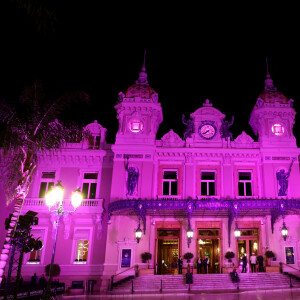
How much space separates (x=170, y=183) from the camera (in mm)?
28531

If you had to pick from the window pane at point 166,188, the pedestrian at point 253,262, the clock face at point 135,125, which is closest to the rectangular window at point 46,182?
the clock face at point 135,125

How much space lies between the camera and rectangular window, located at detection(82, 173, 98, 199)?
2869 centimetres

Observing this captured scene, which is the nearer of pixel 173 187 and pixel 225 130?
pixel 173 187

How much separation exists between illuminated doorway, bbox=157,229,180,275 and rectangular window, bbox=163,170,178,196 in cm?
316

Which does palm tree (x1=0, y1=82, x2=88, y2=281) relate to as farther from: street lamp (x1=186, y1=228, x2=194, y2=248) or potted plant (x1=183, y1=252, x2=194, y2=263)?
potted plant (x1=183, y1=252, x2=194, y2=263)

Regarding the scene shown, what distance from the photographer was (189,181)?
28.0 meters

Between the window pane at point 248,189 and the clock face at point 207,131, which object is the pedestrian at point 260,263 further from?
the clock face at point 207,131

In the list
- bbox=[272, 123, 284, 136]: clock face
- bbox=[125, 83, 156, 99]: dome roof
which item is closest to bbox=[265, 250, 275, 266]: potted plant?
bbox=[272, 123, 284, 136]: clock face

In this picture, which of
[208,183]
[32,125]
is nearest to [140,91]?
[208,183]

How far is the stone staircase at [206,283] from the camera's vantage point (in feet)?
71.6

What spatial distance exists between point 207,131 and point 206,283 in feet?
41.4

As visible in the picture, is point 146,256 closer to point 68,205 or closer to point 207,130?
point 68,205

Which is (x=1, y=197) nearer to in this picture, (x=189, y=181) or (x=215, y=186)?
(x=189, y=181)

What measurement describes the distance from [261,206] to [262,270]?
454 cm
